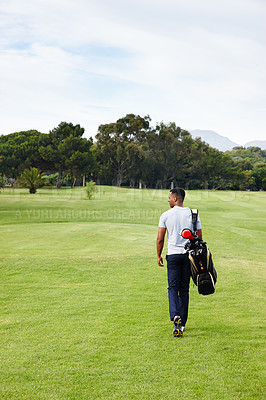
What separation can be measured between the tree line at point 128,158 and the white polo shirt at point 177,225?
221 feet

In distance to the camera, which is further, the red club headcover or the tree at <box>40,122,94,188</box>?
the tree at <box>40,122,94,188</box>

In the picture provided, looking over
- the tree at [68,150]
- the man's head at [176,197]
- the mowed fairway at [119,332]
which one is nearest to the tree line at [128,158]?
the tree at [68,150]

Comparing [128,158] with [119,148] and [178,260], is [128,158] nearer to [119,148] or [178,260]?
[119,148]

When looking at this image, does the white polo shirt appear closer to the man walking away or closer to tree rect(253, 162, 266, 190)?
the man walking away

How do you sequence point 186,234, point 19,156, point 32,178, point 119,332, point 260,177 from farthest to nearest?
point 260,177 → point 19,156 → point 32,178 → point 119,332 → point 186,234

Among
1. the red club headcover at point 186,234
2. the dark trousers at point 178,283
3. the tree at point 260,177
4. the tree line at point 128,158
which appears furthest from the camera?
the tree at point 260,177

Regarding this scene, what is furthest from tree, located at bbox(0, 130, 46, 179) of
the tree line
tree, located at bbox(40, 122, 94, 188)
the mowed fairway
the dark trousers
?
the dark trousers

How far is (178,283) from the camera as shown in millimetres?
5496

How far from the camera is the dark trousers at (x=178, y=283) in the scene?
17.9 feet

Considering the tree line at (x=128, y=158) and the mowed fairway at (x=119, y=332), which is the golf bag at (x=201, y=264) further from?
the tree line at (x=128, y=158)

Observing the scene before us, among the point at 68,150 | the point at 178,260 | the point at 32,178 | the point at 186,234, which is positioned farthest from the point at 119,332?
the point at 68,150

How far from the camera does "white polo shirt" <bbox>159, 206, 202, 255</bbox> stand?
545cm

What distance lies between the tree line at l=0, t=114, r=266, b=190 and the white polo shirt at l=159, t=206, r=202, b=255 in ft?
221

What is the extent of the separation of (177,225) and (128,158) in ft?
266
